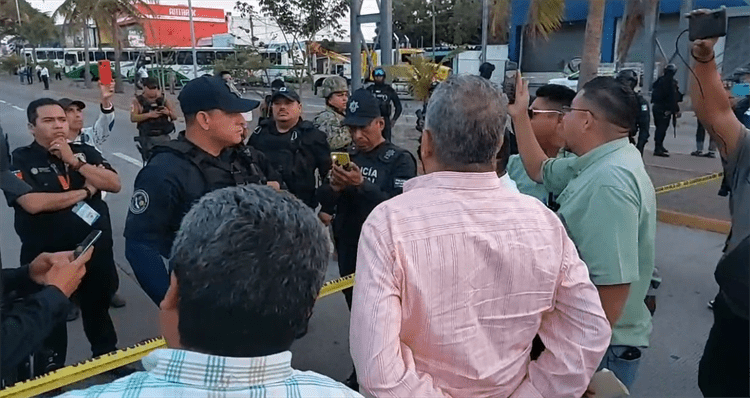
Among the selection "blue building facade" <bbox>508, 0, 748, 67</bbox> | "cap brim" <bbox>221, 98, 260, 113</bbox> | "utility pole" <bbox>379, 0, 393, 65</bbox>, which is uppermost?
"blue building facade" <bbox>508, 0, 748, 67</bbox>

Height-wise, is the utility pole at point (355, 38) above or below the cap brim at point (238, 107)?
above

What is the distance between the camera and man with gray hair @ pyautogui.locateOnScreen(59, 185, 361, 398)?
1045 millimetres

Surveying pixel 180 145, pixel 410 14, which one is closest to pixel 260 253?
pixel 180 145

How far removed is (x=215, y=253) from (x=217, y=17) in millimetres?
64080

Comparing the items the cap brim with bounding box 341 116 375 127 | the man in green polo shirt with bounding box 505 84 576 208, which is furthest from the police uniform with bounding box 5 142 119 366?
the man in green polo shirt with bounding box 505 84 576 208

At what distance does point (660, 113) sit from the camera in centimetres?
1157

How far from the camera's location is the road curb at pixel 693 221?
694 cm

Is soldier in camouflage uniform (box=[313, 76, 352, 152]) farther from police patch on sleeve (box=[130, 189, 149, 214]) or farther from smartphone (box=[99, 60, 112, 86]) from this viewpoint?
police patch on sleeve (box=[130, 189, 149, 214])

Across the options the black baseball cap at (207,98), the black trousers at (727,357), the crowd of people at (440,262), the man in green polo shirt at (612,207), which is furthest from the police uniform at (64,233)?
the black trousers at (727,357)

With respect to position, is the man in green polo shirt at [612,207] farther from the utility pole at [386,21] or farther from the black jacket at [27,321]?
the utility pole at [386,21]

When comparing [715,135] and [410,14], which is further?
[410,14]

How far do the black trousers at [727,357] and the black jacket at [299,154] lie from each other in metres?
3.37

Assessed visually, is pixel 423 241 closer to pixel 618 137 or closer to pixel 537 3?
pixel 618 137

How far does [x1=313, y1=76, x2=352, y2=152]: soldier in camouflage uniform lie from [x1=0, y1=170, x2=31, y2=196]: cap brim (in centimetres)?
311
